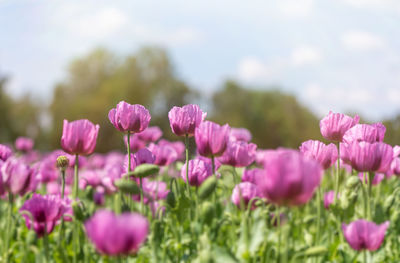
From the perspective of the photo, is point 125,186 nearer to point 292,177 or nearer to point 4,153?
point 292,177

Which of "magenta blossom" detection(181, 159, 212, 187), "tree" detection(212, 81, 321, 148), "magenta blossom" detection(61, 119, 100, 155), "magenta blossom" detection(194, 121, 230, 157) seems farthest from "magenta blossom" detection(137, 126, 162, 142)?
"tree" detection(212, 81, 321, 148)

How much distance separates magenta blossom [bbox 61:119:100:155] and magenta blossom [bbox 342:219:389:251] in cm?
102

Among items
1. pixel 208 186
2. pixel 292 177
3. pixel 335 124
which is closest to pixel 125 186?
pixel 208 186

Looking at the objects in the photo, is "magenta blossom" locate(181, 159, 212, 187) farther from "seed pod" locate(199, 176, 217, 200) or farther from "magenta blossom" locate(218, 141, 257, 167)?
"seed pod" locate(199, 176, 217, 200)

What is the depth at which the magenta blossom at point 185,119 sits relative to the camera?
6.48 ft

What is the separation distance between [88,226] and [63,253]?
70cm

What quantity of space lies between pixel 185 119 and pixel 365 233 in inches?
32.7

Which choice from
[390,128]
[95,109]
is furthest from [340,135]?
[95,109]

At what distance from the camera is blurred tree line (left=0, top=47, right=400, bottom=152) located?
25.4 metres

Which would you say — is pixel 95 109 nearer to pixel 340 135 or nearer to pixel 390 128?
pixel 390 128

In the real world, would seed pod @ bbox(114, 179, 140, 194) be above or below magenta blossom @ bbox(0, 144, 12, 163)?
below

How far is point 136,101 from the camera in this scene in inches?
1041

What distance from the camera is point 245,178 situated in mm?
2479

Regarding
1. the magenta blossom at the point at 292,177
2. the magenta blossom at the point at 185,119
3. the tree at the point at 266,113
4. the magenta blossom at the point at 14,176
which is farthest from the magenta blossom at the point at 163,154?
the tree at the point at 266,113
